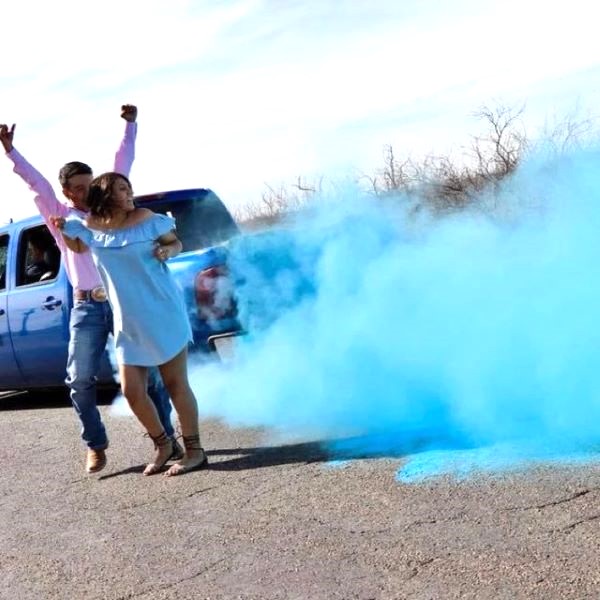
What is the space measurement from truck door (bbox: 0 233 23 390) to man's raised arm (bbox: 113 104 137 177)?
2.95 metres

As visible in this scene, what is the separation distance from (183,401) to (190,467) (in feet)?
1.20

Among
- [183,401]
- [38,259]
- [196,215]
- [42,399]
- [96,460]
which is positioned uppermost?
[196,215]

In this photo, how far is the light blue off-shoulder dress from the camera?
474 centimetres

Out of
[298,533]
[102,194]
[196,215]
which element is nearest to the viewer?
[298,533]

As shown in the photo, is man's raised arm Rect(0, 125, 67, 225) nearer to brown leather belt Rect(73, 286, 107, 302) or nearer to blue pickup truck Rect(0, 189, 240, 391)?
brown leather belt Rect(73, 286, 107, 302)

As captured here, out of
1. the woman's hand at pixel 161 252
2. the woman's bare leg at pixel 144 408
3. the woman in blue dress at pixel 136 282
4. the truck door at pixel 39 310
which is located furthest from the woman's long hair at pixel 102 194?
the truck door at pixel 39 310

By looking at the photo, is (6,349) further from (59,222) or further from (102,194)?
(102,194)

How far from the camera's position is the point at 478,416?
4.86 metres

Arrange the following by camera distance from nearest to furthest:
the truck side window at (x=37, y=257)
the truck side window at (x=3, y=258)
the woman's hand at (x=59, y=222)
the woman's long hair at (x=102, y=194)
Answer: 1. the woman's long hair at (x=102, y=194)
2. the woman's hand at (x=59, y=222)
3. the truck side window at (x=37, y=257)
4. the truck side window at (x=3, y=258)

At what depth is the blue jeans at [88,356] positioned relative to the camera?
5160 mm

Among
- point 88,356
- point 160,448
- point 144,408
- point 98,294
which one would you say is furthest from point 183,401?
point 98,294

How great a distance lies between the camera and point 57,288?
7.29m

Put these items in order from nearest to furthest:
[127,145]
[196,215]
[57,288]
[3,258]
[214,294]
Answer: [127,145], [214,294], [196,215], [57,288], [3,258]

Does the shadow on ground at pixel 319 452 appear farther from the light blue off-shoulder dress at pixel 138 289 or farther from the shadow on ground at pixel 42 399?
the shadow on ground at pixel 42 399
